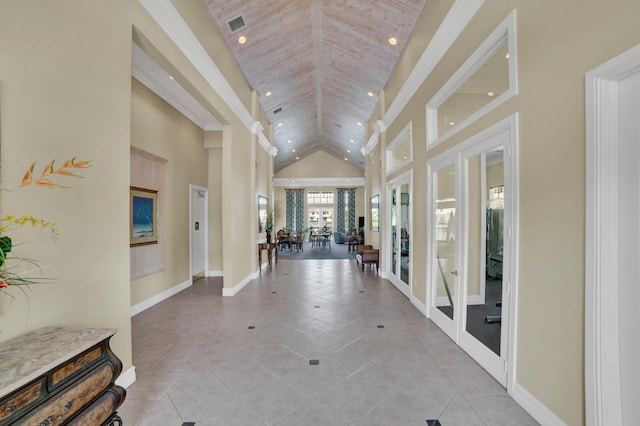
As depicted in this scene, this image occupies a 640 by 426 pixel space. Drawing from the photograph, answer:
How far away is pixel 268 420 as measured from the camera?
201 cm

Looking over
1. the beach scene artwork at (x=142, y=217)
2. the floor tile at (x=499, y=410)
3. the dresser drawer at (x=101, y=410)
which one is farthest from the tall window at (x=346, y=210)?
the dresser drawer at (x=101, y=410)

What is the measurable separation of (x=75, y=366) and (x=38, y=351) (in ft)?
0.60

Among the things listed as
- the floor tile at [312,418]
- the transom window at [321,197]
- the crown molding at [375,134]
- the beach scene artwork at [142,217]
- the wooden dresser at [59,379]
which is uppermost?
the crown molding at [375,134]

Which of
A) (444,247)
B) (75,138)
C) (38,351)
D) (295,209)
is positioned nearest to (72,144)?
(75,138)

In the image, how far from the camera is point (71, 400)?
4.56 feet

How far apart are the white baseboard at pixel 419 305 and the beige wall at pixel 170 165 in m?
4.42

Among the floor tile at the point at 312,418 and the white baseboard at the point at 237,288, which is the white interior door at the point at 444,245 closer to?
the floor tile at the point at 312,418

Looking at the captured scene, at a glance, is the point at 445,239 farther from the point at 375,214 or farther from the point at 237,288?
the point at 375,214

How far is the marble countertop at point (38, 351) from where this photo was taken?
1.16m

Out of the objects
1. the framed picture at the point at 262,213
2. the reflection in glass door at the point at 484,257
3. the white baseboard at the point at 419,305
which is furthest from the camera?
the framed picture at the point at 262,213

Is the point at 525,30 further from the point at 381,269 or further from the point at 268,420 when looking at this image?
the point at 381,269

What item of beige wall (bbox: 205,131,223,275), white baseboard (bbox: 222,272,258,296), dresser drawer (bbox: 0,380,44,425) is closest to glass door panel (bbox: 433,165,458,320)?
Result: dresser drawer (bbox: 0,380,44,425)

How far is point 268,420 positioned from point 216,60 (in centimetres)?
473

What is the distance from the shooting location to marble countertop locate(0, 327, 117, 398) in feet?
3.80
